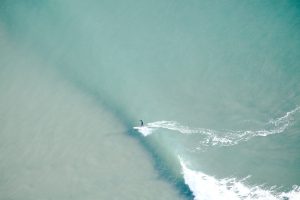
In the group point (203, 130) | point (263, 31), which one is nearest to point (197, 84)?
point (203, 130)

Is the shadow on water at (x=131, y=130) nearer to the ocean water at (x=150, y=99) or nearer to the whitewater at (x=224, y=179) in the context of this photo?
the ocean water at (x=150, y=99)

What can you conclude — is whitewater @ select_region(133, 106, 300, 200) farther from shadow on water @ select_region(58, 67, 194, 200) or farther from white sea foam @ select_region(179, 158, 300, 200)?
shadow on water @ select_region(58, 67, 194, 200)

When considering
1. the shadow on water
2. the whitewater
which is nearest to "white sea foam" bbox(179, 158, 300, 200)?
the whitewater

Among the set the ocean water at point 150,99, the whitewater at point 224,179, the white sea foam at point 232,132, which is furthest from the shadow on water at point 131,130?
the white sea foam at point 232,132

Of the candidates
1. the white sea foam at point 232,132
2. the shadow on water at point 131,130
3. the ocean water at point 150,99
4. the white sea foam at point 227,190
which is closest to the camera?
the white sea foam at point 227,190

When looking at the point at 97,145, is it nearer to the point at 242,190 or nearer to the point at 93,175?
the point at 93,175

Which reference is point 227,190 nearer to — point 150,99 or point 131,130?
point 131,130

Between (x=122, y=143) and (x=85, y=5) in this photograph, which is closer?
(x=122, y=143)
